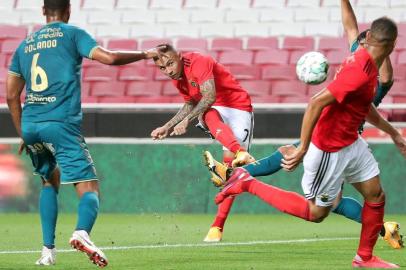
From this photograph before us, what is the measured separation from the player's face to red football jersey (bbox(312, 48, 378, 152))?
2705 millimetres

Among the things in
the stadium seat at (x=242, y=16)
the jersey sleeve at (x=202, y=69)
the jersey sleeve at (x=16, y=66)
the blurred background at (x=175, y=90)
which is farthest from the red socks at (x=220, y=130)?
the stadium seat at (x=242, y=16)

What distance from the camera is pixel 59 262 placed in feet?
26.0

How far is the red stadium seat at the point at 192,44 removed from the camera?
729 inches

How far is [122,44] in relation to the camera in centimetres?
1917

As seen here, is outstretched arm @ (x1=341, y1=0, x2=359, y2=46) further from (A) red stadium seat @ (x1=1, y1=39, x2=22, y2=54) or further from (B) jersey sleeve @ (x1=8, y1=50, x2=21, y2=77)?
(A) red stadium seat @ (x1=1, y1=39, x2=22, y2=54)

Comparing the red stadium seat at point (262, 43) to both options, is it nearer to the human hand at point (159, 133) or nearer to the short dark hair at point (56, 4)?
the human hand at point (159, 133)

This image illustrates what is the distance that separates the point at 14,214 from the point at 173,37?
5.81 m

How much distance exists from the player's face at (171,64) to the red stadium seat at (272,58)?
8.06m

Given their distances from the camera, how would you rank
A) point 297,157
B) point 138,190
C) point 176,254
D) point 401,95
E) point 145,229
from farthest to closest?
1. point 401,95
2. point 138,190
3. point 145,229
4. point 176,254
5. point 297,157

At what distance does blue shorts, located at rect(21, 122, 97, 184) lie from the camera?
739cm

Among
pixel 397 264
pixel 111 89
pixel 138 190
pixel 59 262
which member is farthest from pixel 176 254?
pixel 111 89

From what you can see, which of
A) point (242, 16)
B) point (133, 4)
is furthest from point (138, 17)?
point (242, 16)

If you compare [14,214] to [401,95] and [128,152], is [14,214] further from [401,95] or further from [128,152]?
[401,95]

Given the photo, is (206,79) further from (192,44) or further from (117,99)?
(192,44)
